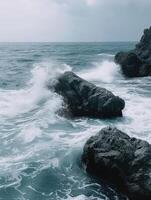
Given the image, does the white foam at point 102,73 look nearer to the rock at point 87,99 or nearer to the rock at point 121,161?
the rock at point 87,99

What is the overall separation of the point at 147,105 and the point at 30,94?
9.56 m

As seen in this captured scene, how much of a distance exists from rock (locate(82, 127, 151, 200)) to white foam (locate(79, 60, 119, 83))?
2321 cm

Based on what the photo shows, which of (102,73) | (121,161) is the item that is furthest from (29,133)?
(102,73)

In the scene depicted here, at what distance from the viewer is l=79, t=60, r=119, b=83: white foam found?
37.9m

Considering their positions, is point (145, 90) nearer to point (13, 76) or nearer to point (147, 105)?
point (147, 105)

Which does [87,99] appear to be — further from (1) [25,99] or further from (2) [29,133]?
(1) [25,99]

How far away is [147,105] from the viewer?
2281 cm

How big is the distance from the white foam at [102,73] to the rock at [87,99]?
13429mm

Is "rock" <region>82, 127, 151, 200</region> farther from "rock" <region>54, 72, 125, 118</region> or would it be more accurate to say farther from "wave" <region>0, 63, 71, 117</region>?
"wave" <region>0, 63, 71, 117</region>

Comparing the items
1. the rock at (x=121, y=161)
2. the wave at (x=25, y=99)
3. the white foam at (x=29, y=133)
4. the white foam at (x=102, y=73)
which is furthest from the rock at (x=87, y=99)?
the white foam at (x=102, y=73)

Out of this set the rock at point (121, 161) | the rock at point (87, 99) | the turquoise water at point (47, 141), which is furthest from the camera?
the rock at point (87, 99)

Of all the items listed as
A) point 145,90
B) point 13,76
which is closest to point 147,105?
point 145,90

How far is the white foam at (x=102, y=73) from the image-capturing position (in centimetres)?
3788

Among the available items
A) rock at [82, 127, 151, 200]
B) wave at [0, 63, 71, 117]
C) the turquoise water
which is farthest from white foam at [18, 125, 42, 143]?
rock at [82, 127, 151, 200]
